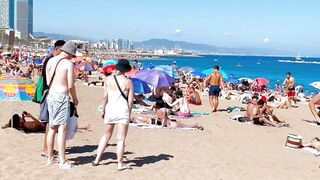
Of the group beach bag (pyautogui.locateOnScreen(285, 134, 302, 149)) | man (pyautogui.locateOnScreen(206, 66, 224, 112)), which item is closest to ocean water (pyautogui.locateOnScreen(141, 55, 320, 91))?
man (pyautogui.locateOnScreen(206, 66, 224, 112))

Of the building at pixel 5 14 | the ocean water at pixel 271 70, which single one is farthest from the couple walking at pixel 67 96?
the ocean water at pixel 271 70

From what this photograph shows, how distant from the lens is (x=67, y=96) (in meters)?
5.01

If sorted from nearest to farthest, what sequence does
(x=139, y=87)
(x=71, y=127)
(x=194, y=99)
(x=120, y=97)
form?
(x=120, y=97) → (x=71, y=127) → (x=139, y=87) → (x=194, y=99)

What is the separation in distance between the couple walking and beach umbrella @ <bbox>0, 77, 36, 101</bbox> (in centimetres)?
215

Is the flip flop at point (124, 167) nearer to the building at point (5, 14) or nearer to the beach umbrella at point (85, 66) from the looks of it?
the building at point (5, 14)

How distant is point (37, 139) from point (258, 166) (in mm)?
3518

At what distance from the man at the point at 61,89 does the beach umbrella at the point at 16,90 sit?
2238mm

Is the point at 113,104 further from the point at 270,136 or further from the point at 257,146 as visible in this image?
the point at 270,136

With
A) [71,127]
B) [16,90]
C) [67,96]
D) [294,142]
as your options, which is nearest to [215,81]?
[294,142]

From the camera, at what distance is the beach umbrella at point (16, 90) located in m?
7.14

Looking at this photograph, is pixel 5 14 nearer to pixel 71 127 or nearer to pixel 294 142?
pixel 71 127

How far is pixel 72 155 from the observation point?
6094 mm

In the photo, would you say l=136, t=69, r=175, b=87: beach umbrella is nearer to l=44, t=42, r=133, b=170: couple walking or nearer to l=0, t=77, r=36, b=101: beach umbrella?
l=0, t=77, r=36, b=101: beach umbrella

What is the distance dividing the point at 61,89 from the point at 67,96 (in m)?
0.11
